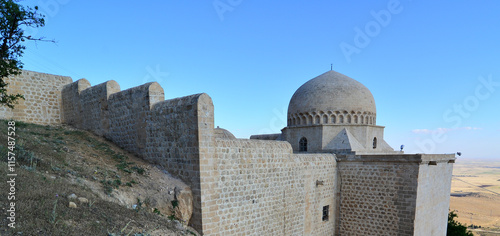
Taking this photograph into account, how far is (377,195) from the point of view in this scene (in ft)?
32.3

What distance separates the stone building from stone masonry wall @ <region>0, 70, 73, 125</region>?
0.11ft

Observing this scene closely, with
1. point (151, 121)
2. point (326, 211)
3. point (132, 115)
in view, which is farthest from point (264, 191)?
point (132, 115)

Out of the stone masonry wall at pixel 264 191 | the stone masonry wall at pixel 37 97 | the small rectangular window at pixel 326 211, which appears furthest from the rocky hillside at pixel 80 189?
the small rectangular window at pixel 326 211

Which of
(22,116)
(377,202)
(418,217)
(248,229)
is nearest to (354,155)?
(377,202)

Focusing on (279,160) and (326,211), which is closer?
(279,160)

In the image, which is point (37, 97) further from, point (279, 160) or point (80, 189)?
point (279, 160)

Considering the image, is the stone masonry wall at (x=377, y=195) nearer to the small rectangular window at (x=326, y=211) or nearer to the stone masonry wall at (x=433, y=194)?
the stone masonry wall at (x=433, y=194)

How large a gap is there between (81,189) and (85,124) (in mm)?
5647

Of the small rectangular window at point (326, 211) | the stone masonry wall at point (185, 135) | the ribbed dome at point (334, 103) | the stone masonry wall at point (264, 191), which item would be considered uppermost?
the ribbed dome at point (334, 103)

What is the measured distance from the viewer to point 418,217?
934 centimetres

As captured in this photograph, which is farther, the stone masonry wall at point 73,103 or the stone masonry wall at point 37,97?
the stone masonry wall at point 73,103

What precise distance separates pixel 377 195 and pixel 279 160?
477cm

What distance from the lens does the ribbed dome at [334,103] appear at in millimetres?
12922

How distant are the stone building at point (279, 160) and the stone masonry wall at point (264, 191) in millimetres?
31
